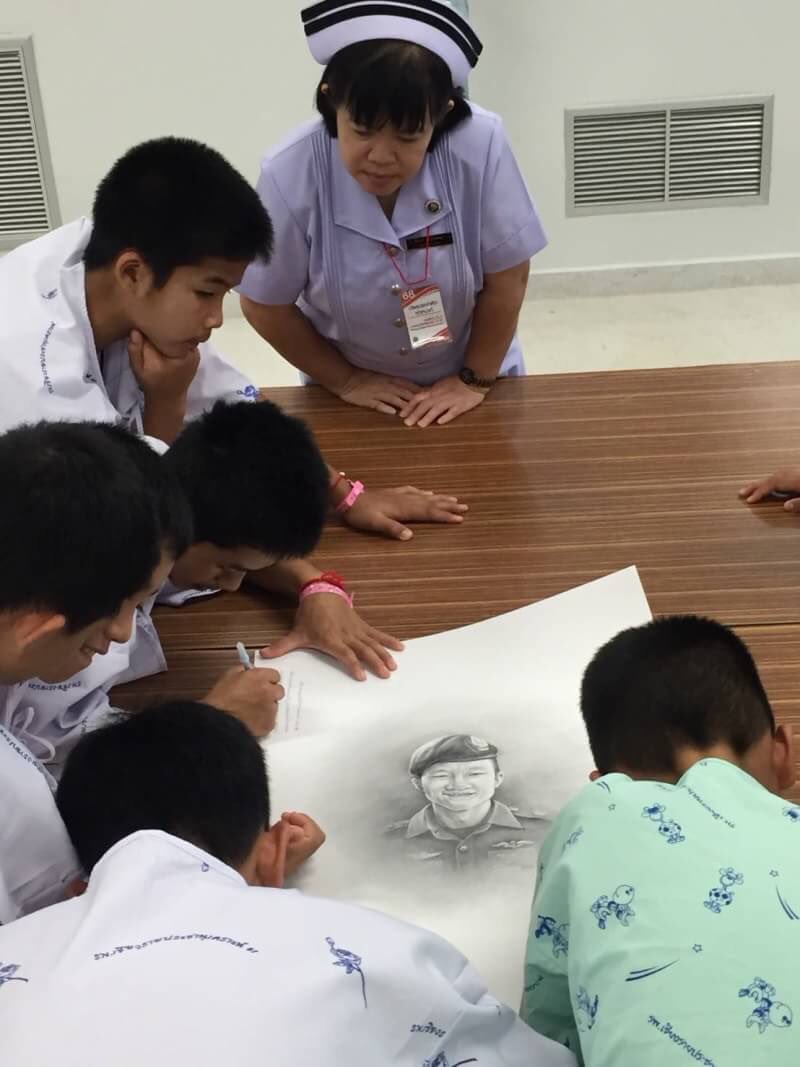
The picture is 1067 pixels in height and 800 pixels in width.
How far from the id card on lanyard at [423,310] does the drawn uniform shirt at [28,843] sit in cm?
98

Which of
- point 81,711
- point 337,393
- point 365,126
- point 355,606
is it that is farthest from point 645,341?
point 81,711

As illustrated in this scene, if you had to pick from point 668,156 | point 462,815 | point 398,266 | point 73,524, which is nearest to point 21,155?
point 668,156

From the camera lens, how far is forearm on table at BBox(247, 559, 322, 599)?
1399 millimetres

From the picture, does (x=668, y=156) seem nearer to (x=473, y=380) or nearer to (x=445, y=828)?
(x=473, y=380)

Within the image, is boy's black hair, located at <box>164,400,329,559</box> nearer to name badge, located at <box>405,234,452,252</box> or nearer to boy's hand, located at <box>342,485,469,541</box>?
boy's hand, located at <box>342,485,469,541</box>

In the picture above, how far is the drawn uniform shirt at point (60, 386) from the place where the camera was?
3.91ft

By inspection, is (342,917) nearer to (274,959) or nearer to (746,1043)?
(274,959)

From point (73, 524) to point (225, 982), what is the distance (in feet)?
1.30

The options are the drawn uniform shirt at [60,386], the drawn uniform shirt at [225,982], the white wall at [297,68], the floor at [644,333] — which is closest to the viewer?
the drawn uniform shirt at [225,982]

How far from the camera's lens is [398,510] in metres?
1.52

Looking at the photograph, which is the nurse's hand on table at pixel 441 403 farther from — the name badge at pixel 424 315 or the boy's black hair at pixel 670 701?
the boy's black hair at pixel 670 701

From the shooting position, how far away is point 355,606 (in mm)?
1390

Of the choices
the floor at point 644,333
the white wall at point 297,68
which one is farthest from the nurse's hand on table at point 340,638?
the white wall at point 297,68

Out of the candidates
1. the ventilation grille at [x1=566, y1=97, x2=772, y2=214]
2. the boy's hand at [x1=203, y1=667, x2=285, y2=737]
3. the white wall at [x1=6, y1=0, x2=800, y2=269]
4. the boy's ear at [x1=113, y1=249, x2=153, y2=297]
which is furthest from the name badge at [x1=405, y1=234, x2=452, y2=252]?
the ventilation grille at [x1=566, y1=97, x2=772, y2=214]
